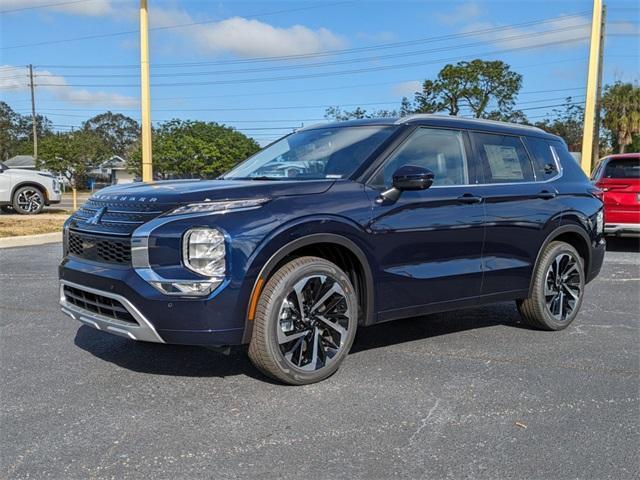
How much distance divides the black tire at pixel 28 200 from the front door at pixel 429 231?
14.4m

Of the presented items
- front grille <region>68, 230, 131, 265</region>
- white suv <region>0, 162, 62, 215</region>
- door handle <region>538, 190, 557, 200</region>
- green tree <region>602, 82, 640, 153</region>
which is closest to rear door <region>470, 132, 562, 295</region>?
door handle <region>538, 190, 557, 200</region>

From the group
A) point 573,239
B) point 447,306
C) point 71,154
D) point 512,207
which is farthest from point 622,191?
point 71,154

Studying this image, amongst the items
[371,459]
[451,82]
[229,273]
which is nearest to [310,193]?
[229,273]

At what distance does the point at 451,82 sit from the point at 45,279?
49476 mm

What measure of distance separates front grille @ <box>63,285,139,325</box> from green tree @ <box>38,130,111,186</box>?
175 ft

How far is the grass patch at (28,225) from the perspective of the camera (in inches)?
487

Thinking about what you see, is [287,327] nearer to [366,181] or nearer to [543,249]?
[366,181]

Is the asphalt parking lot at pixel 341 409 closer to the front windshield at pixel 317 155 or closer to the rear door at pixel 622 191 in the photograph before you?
the front windshield at pixel 317 155

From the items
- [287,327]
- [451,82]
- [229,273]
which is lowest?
[287,327]

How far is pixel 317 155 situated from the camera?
475 centimetres

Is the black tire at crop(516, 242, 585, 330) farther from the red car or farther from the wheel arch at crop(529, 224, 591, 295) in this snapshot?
the red car

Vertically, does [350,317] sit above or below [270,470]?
above

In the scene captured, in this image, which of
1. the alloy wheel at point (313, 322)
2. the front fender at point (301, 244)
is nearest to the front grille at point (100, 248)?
the front fender at point (301, 244)

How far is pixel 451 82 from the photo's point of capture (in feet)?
173
